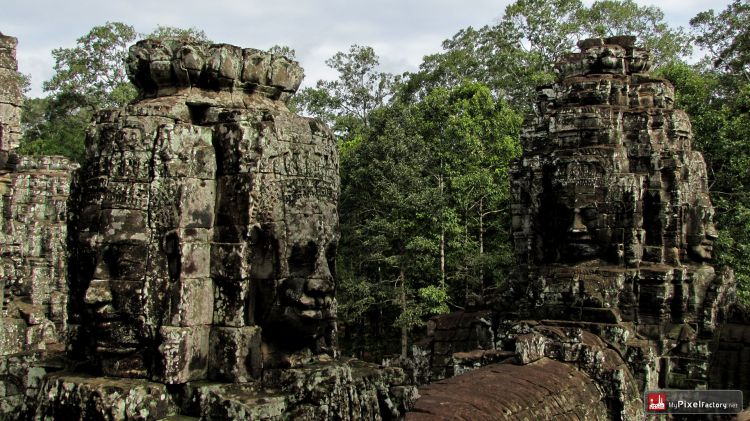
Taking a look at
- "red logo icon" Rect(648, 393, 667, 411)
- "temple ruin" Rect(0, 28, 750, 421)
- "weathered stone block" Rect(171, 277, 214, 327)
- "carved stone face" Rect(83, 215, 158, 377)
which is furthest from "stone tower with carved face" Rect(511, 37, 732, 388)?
"carved stone face" Rect(83, 215, 158, 377)

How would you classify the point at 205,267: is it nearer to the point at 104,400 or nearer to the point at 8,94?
the point at 104,400

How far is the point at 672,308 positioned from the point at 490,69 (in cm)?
2049

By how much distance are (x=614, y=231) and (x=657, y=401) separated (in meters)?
2.55

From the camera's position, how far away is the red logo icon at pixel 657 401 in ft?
30.8

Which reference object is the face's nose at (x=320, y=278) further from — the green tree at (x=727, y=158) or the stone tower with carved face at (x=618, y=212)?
the green tree at (x=727, y=158)

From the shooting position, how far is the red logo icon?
938cm

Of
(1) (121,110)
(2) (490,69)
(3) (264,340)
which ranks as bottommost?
(3) (264,340)

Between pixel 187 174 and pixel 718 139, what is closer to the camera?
pixel 187 174

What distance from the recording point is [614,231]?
36.1 feet

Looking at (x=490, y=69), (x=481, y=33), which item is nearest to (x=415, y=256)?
(x=490, y=69)

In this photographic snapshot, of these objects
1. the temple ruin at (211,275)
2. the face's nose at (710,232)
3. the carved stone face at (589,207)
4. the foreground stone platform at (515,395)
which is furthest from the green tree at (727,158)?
the temple ruin at (211,275)

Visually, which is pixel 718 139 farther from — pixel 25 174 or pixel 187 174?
pixel 187 174

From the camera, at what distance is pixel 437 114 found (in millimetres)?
21719

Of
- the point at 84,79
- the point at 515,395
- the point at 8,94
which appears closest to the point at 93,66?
the point at 84,79
